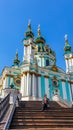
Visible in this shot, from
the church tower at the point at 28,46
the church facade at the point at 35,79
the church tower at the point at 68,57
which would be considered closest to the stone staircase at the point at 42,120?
the church facade at the point at 35,79

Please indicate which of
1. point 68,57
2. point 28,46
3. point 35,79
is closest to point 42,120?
point 35,79

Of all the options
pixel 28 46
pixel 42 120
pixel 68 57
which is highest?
pixel 28 46

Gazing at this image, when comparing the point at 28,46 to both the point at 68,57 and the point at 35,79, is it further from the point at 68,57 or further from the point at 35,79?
the point at 68,57

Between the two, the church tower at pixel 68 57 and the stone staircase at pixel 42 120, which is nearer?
the stone staircase at pixel 42 120

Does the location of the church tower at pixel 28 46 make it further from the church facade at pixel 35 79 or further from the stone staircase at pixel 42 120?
the stone staircase at pixel 42 120

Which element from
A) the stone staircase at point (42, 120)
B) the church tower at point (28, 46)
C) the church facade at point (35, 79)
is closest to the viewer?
the stone staircase at point (42, 120)

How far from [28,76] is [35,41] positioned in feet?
53.7

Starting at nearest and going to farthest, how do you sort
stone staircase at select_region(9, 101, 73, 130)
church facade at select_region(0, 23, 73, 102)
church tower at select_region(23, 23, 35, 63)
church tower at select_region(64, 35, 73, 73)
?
stone staircase at select_region(9, 101, 73, 130)
church facade at select_region(0, 23, 73, 102)
church tower at select_region(23, 23, 35, 63)
church tower at select_region(64, 35, 73, 73)

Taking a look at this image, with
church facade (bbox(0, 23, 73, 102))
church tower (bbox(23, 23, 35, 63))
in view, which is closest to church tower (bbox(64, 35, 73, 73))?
church facade (bbox(0, 23, 73, 102))

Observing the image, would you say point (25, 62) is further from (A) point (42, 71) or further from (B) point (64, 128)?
(B) point (64, 128)

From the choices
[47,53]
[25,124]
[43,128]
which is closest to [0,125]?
[25,124]

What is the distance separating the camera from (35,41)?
161 feet

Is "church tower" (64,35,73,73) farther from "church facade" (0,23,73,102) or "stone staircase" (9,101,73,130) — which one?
"stone staircase" (9,101,73,130)

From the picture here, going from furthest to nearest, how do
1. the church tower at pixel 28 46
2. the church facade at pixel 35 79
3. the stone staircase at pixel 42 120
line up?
the church tower at pixel 28 46 < the church facade at pixel 35 79 < the stone staircase at pixel 42 120
